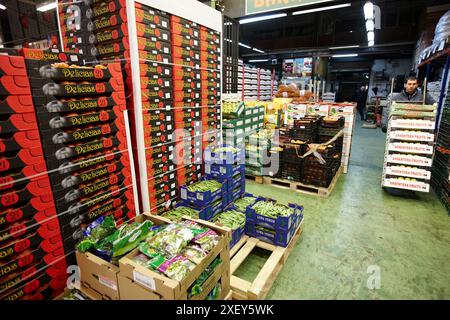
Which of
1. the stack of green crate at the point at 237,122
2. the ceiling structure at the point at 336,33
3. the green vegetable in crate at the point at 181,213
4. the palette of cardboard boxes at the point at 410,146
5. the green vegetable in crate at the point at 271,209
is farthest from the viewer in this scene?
the ceiling structure at the point at 336,33

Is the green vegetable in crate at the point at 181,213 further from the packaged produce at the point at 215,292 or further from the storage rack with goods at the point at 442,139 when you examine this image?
the storage rack with goods at the point at 442,139

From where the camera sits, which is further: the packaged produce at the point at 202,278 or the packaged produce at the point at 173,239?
the packaged produce at the point at 173,239

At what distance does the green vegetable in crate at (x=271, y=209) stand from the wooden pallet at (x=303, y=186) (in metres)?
1.70

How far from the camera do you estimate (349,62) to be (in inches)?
901

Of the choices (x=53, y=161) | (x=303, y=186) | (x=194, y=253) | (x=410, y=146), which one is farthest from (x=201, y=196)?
(x=410, y=146)

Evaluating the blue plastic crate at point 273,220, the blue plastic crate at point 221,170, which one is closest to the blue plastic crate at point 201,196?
the blue plastic crate at point 221,170

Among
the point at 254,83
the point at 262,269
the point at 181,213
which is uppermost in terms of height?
the point at 254,83

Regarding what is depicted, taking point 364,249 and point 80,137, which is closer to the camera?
point 80,137

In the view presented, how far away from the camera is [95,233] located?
223cm

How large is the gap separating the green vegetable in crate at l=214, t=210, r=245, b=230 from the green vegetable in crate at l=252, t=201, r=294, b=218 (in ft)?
0.83

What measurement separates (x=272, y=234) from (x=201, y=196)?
3.42 feet

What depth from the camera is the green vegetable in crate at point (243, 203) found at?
3.69m

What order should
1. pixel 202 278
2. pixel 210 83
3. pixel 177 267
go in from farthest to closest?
pixel 210 83 < pixel 202 278 < pixel 177 267

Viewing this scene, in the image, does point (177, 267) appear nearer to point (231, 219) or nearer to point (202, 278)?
point (202, 278)
